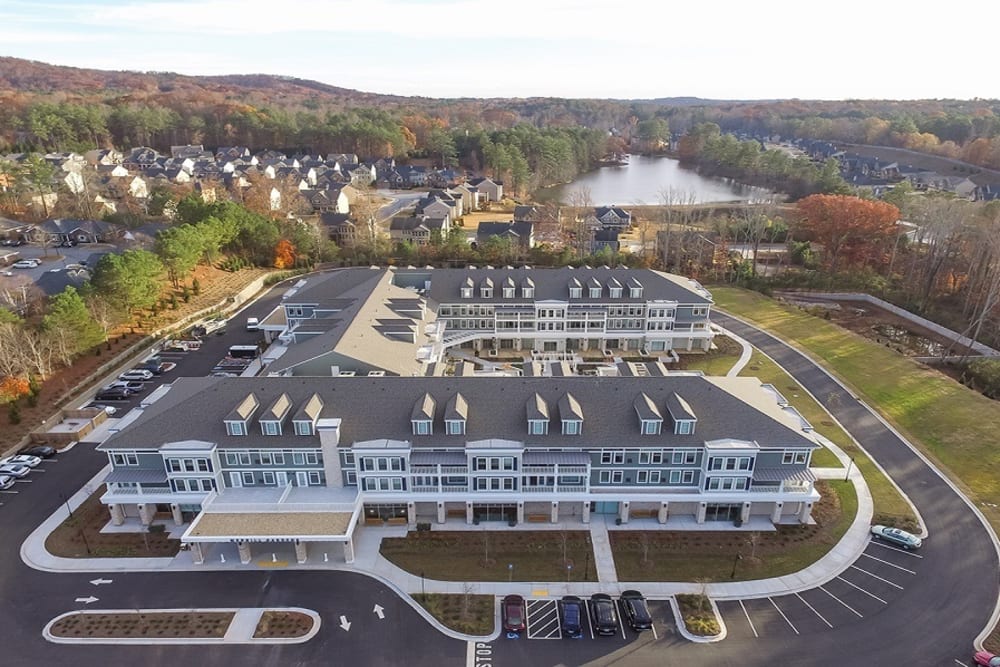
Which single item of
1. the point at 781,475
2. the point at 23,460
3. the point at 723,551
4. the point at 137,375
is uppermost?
the point at 781,475

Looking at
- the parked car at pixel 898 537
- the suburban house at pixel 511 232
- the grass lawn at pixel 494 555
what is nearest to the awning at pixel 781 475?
the parked car at pixel 898 537

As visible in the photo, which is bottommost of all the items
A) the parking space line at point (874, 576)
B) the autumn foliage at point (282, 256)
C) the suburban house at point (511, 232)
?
the parking space line at point (874, 576)

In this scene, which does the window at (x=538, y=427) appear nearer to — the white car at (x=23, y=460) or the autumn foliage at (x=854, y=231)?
the white car at (x=23, y=460)

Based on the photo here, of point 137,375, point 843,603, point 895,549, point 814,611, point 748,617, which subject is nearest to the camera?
point 748,617

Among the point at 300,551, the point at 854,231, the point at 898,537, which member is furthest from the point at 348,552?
the point at 854,231

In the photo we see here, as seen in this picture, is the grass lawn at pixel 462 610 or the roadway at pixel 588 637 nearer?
the roadway at pixel 588 637

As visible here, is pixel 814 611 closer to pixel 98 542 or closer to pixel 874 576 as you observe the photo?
pixel 874 576

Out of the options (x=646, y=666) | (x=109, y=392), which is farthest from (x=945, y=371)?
(x=109, y=392)

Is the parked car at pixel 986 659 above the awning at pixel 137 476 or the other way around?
the other way around
